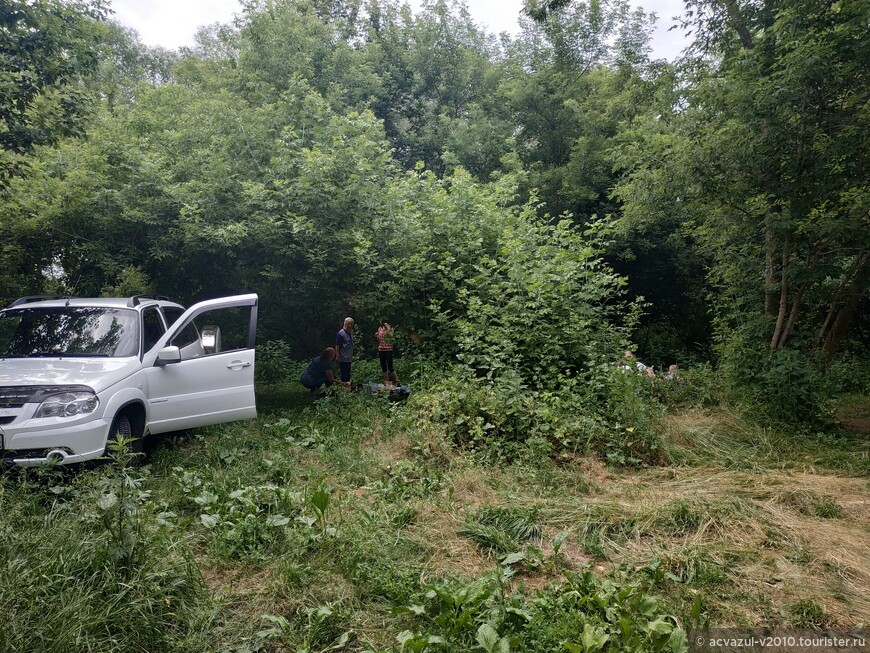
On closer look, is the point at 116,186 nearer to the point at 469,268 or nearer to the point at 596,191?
the point at 469,268

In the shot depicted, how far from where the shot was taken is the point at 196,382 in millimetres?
6391

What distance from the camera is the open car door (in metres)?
6.08

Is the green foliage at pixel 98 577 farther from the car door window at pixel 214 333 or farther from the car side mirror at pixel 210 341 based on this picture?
the car side mirror at pixel 210 341

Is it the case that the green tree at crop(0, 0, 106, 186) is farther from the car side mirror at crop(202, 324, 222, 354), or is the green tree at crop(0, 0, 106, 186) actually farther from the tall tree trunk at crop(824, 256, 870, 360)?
the tall tree trunk at crop(824, 256, 870, 360)

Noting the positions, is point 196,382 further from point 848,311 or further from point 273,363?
point 848,311

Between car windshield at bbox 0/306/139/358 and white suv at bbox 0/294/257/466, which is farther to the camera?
car windshield at bbox 0/306/139/358

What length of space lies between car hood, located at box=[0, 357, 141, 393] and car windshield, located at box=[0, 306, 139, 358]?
8.4 inches

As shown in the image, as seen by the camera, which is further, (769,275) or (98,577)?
(769,275)

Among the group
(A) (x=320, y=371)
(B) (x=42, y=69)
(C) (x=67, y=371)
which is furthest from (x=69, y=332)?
(B) (x=42, y=69)

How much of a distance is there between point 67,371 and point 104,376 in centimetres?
35

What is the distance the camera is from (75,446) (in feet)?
15.9

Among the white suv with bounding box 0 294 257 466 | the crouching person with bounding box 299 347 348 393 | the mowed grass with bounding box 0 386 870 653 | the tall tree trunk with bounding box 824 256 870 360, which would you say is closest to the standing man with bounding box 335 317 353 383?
the crouching person with bounding box 299 347 348 393

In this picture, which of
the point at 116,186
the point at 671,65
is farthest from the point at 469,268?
the point at 116,186

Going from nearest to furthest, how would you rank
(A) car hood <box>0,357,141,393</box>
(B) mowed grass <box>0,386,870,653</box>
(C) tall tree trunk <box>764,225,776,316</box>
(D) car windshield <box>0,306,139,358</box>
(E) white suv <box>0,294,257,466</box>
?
(B) mowed grass <box>0,386,870,653</box> → (E) white suv <box>0,294,257,466</box> → (A) car hood <box>0,357,141,393</box> → (D) car windshield <box>0,306,139,358</box> → (C) tall tree trunk <box>764,225,776,316</box>
